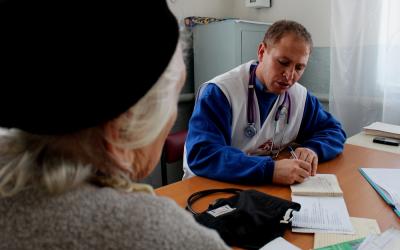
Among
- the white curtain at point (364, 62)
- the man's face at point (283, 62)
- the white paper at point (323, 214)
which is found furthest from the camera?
the white curtain at point (364, 62)

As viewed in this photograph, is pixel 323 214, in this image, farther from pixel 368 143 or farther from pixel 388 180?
pixel 368 143

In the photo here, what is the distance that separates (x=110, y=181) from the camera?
0.49 meters

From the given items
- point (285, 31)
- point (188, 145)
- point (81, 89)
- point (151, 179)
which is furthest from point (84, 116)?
point (151, 179)

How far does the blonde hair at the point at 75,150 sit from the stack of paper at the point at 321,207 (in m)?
0.65

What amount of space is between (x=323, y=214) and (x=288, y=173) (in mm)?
237

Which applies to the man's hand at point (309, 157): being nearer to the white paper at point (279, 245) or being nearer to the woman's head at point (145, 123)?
the white paper at point (279, 245)

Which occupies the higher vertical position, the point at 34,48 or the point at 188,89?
the point at 34,48

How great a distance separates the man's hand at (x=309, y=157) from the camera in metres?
1.42

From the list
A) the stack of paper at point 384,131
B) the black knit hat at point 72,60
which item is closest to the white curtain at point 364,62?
the stack of paper at point 384,131

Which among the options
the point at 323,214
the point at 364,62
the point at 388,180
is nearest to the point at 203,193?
the point at 323,214

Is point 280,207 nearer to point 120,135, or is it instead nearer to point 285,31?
point 120,135

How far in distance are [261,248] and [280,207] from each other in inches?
6.3

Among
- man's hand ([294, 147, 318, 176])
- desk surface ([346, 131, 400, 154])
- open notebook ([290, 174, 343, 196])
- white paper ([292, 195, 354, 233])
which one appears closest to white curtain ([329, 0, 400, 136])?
desk surface ([346, 131, 400, 154])

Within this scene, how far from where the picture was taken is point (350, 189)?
4.14 ft
